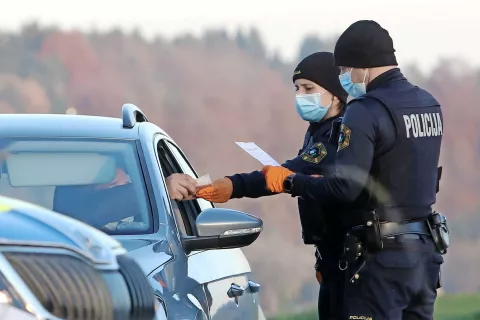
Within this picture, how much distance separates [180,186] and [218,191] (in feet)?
1.48

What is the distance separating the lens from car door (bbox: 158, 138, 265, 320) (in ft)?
17.5

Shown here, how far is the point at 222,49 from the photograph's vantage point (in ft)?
85.6

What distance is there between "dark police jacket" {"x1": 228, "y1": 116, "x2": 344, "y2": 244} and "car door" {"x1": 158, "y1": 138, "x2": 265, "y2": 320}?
10.0 inches

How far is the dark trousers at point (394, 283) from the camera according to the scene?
5.54m

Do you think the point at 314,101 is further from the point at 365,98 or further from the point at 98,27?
the point at 98,27

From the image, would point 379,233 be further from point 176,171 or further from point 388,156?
point 176,171

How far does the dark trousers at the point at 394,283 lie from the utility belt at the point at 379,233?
0.10 ft

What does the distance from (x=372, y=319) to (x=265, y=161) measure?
3.00 ft

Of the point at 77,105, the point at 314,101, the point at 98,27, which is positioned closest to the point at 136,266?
the point at 314,101

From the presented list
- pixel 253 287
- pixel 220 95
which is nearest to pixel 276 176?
pixel 253 287

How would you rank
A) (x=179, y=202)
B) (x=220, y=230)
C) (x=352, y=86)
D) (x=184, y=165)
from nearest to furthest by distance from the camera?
(x=220, y=230)
(x=352, y=86)
(x=179, y=202)
(x=184, y=165)

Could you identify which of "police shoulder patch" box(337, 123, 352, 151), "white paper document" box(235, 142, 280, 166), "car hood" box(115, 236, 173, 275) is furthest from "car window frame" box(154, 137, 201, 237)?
"police shoulder patch" box(337, 123, 352, 151)

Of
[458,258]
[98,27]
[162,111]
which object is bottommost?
[458,258]

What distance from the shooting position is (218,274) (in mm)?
5625
